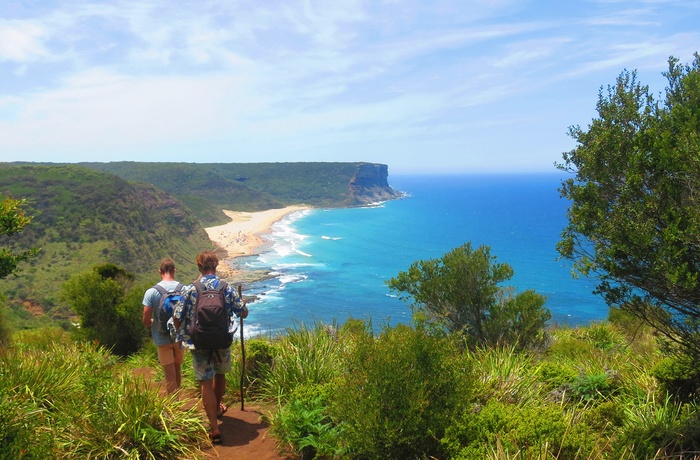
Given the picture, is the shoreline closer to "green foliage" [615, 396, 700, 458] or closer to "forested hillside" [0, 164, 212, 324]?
"forested hillside" [0, 164, 212, 324]

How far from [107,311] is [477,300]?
11.2 metres

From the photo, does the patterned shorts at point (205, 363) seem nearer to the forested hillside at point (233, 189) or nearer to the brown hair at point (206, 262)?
the brown hair at point (206, 262)

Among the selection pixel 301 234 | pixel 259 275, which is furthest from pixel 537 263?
pixel 301 234

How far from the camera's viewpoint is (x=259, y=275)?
69688 mm

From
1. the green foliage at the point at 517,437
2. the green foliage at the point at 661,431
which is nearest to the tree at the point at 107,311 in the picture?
the green foliage at the point at 517,437

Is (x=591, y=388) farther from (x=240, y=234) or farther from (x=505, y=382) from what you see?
(x=240, y=234)

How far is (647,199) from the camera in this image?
13.4ft

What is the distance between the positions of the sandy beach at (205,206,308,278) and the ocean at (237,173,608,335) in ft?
11.1

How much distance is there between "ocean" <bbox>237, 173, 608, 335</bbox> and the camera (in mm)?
52625

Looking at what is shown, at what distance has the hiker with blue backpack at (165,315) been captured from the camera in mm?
5738

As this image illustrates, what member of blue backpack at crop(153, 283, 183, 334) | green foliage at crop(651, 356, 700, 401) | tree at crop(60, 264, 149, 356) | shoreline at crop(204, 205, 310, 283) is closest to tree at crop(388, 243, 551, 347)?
green foliage at crop(651, 356, 700, 401)

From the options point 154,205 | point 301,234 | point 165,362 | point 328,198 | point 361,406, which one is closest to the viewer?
point 361,406

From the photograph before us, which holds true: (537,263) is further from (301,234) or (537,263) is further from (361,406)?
(361,406)

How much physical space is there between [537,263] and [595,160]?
76650 mm
